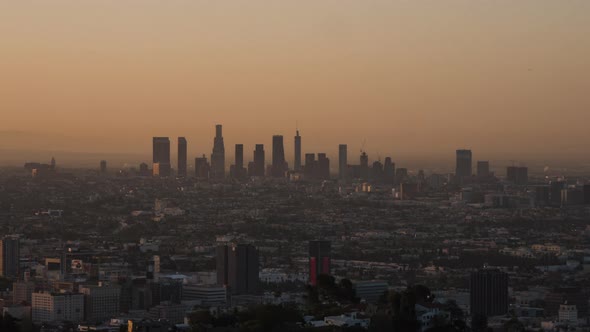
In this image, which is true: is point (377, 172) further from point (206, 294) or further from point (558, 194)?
point (206, 294)

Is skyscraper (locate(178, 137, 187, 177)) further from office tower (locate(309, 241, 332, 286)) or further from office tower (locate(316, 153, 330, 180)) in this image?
office tower (locate(309, 241, 332, 286))

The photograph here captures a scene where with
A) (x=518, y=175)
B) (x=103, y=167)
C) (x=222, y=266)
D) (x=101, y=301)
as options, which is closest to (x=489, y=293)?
(x=101, y=301)

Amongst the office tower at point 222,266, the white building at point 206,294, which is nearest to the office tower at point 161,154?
the office tower at point 222,266

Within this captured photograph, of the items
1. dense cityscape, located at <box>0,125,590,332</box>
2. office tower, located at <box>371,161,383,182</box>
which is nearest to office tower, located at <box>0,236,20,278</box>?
dense cityscape, located at <box>0,125,590,332</box>

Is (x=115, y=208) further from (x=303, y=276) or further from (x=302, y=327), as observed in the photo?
(x=302, y=327)

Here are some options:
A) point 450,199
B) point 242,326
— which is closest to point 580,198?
point 450,199
